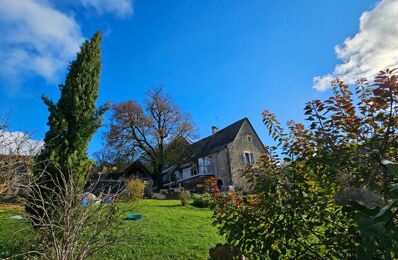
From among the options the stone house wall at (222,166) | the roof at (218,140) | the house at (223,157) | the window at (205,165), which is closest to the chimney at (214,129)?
the roof at (218,140)

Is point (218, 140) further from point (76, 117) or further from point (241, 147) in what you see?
point (76, 117)

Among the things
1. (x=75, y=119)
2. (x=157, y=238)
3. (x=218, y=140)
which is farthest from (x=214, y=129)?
(x=157, y=238)

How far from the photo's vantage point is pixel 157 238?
8.96 metres

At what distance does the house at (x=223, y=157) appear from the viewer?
32.8 meters

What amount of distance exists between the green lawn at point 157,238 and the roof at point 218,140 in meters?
21.8

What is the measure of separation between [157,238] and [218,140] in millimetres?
27605

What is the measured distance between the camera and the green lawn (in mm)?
7289

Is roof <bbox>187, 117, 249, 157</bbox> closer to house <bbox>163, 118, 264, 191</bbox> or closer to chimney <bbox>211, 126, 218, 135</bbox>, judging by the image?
house <bbox>163, 118, 264, 191</bbox>

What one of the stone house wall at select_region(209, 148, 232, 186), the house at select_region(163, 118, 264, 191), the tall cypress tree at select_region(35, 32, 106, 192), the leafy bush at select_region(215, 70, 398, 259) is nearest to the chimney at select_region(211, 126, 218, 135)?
the house at select_region(163, 118, 264, 191)

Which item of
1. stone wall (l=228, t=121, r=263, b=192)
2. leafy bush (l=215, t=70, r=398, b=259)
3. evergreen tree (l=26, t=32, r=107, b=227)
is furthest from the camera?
stone wall (l=228, t=121, r=263, b=192)

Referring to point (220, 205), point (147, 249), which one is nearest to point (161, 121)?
point (147, 249)

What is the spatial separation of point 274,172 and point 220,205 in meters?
0.79

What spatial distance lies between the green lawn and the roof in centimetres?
2179

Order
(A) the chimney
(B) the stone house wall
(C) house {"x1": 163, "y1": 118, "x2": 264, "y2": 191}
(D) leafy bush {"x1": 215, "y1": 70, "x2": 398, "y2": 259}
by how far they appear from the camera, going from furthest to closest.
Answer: (A) the chimney
(C) house {"x1": 163, "y1": 118, "x2": 264, "y2": 191}
(B) the stone house wall
(D) leafy bush {"x1": 215, "y1": 70, "x2": 398, "y2": 259}
